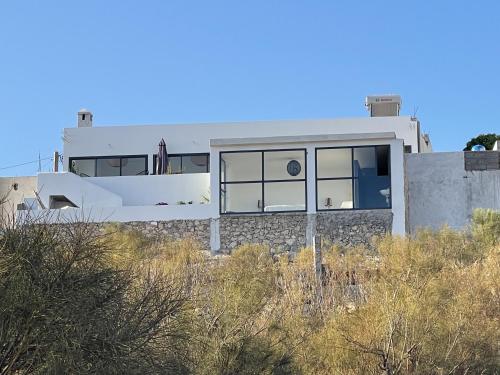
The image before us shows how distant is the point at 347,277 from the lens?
711 inches

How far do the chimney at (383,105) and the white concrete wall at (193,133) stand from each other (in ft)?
5.14

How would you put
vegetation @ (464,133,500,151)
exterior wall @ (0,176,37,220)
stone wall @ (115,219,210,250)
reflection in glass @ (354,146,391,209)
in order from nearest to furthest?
1. reflection in glass @ (354,146,391,209)
2. stone wall @ (115,219,210,250)
3. exterior wall @ (0,176,37,220)
4. vegetation @ (464,133,500,151)

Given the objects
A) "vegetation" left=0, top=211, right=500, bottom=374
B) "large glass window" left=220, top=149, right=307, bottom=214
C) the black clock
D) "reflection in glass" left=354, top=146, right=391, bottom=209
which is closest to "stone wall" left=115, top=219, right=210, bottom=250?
"vegetation" left=0, top=211, right=500, bottom=374

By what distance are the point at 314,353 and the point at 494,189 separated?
1368 centimetres

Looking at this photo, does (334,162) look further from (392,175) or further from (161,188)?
(161,188)

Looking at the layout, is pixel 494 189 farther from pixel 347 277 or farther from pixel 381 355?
pixel 381 355

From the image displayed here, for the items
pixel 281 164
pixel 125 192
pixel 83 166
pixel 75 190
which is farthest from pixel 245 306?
pixel 83 166

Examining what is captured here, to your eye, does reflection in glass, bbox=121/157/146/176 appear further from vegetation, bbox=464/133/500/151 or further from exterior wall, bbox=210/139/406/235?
vegetation, bbox=464/133/500/151

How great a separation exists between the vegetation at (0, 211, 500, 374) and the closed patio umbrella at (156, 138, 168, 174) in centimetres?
417

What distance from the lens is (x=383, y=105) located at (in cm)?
2966

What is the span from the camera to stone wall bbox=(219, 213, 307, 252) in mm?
23656

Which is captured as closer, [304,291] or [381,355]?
[381,355]

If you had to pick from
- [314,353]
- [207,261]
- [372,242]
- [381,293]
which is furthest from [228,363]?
[372,242]

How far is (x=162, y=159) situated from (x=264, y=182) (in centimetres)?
470
